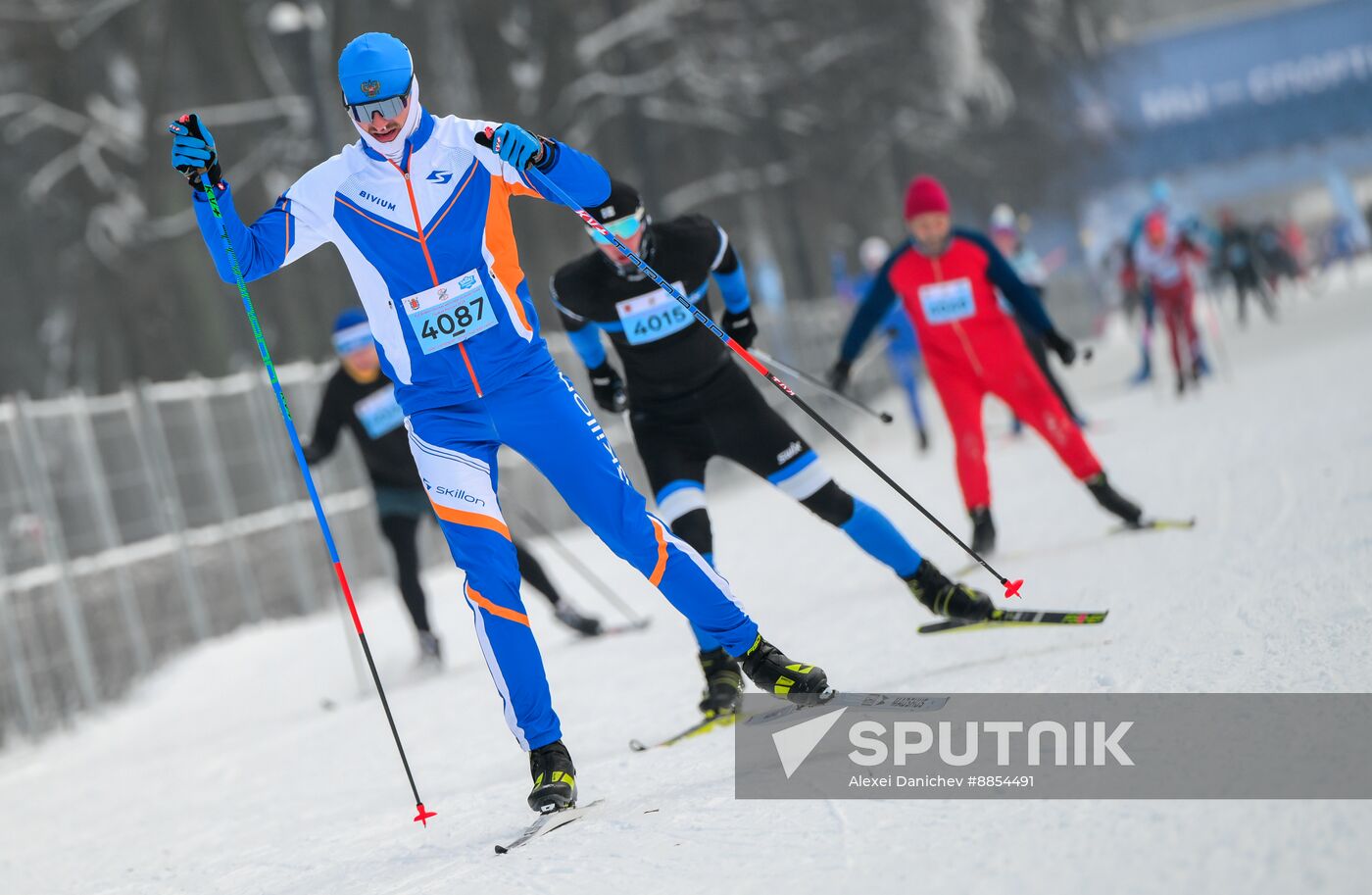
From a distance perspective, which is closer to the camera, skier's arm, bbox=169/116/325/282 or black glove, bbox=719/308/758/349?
skier's arm, bbox=169/116/325/282

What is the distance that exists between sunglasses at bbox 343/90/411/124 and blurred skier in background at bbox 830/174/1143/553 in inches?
149

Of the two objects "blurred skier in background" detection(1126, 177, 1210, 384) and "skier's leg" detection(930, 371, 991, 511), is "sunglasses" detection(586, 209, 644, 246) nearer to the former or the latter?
"skier's leg" detection(930, 371, 991, 511)

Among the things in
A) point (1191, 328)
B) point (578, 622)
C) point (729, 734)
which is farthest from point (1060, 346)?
point (1191, 328)

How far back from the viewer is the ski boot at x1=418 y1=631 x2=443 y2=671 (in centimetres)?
958

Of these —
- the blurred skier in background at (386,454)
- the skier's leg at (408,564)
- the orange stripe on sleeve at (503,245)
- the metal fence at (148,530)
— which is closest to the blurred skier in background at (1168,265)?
the metal fence at (148,530)

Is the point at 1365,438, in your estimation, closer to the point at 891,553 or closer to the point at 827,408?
the point at 891,553

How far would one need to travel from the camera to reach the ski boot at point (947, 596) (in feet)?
20.2

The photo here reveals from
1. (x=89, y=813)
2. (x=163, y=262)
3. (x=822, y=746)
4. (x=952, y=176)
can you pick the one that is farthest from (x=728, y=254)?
(x=952, y=176)

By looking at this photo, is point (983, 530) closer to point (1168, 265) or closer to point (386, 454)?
point (386, 454)

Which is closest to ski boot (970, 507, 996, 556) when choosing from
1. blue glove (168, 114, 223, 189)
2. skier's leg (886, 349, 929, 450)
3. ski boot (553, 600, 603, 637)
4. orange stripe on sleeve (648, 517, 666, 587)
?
ski boot (553, 600, 603, 637)

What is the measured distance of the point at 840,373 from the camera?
314 inches

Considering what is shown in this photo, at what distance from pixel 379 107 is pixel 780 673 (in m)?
1.97

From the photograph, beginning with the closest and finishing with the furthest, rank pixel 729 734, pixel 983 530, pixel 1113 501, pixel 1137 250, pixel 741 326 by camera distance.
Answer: pixel 729 734 → pixel 741 326 → pixel 1113 501 → pixel 983 530 → pixel 1137 250

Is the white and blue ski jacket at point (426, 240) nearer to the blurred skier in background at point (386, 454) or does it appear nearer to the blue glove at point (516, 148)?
the blue glove at point (516, 148)
